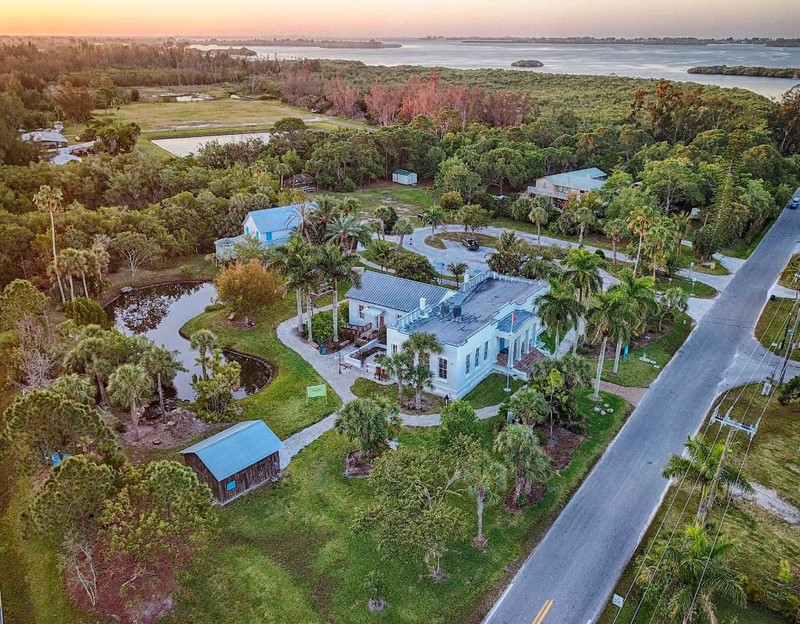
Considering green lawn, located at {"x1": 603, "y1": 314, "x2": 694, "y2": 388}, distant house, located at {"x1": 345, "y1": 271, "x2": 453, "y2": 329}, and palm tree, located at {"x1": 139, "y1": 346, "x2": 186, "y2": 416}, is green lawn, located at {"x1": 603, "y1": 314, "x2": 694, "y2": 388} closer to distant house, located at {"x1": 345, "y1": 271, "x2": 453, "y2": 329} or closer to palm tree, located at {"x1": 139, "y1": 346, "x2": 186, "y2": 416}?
distant house, located at {"x1": 345, "y1": 271, "x2": 453, "y2": 329}

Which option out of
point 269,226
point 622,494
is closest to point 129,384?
point 622,494

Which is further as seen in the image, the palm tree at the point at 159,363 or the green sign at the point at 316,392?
the green sign at the point at 316,392

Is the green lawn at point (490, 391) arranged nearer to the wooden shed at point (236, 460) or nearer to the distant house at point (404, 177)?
the wooden shed at point (236, 460)

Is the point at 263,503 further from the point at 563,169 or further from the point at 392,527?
the point at 563,169

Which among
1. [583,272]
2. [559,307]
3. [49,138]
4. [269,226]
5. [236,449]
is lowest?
[236,449]

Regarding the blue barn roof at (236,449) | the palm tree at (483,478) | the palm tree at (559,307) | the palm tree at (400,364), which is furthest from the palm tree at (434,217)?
the palm tree at (483,478)

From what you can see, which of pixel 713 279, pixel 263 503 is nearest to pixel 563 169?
pixel 713 279

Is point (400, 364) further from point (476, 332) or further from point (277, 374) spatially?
point (277, 374)
